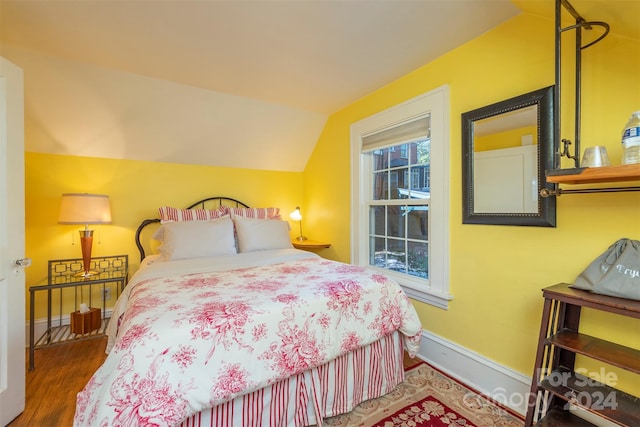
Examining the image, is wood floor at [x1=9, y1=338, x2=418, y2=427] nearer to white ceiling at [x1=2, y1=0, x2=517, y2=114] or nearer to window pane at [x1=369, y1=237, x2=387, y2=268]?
window pane at [x1=369, y1=237, x2=387, y2=268]

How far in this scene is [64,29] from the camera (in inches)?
71.1

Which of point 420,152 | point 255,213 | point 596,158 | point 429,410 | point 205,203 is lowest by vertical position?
point 429,410

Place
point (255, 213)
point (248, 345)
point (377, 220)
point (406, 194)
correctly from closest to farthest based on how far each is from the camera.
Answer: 1. point (248, 345)
2. point (406, 194)
3. point (377, 220)
4. point (255, 213)

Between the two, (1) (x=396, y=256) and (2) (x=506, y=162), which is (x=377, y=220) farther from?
(2) (x=506, y=162)

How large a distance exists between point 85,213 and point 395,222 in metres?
2.77

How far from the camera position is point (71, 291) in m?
2.70

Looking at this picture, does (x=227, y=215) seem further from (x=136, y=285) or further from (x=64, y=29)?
(x=64, y=29)

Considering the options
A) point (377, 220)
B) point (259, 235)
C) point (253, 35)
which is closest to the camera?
point (253, 35)

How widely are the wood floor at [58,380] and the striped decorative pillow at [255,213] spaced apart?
167 centimetres

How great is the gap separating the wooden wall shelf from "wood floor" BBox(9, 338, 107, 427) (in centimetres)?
282

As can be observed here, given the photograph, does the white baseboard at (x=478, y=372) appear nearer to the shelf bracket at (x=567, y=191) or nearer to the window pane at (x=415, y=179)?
the shelf bracket at (x=567, y=191)

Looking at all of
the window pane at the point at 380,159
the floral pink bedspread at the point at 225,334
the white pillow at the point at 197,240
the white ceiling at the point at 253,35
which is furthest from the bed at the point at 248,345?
the white ceiling at the point at 253,35

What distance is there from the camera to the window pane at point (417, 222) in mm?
2376

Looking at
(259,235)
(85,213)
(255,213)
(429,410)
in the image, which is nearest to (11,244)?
(85,213)
